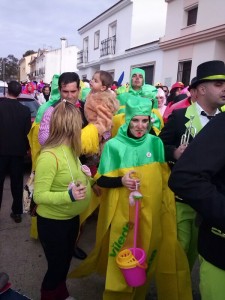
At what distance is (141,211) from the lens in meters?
2.45

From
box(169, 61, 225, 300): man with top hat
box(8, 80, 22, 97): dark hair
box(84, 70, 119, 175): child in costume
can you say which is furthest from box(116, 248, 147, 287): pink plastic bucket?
box(8, 80, 22, 97): dark hair

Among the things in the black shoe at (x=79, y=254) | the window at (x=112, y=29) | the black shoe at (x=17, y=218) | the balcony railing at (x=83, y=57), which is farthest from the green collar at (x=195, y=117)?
the balcony railing at (x=83, y=57)

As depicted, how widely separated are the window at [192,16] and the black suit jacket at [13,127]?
11.6 m

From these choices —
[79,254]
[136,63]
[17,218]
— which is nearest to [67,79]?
[79,254]

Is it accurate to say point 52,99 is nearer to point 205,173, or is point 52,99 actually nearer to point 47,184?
point 47,184

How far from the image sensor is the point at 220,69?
2385 millimetres

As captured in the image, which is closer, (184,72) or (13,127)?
(13,127)

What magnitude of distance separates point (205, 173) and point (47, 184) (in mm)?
1245

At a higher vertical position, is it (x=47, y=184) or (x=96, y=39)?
(x=96, y=39)

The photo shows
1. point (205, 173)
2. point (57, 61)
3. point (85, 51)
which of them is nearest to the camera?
point (205, 173)

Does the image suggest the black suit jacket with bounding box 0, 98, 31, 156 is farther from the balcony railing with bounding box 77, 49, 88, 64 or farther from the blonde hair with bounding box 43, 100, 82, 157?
the balcony railing with bounding box 77, 49, 88, 64

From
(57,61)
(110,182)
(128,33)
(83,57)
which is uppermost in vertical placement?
(57,61)

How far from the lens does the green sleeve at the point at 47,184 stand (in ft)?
7.23

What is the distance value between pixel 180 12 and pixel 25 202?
44.8 ft
